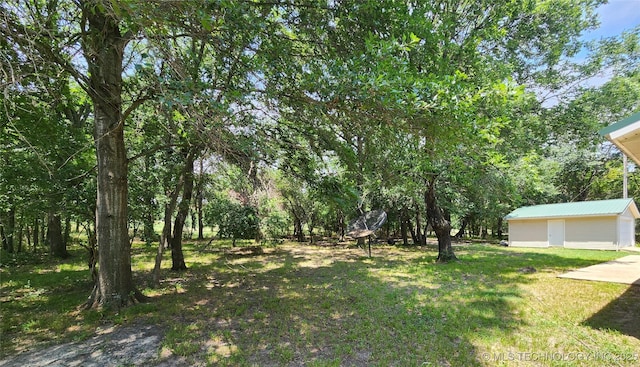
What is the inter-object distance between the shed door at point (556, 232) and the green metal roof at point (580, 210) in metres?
0.58

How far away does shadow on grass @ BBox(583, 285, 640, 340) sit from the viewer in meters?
3.92

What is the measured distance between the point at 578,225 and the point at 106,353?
20.2 m

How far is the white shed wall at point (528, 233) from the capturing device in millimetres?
16828

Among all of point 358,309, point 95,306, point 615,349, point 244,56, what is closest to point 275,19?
point 244,56

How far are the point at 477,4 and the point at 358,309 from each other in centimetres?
856

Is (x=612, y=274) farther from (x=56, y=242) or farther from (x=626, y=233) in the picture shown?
(x=56, y=242)

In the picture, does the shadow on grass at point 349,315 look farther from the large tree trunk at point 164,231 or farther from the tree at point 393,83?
the tree at point 393,83

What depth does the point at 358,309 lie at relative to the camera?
16.3 ft

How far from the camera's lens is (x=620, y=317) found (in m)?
4.25

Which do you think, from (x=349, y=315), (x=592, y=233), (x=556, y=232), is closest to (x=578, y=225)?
(x=592, y=233)

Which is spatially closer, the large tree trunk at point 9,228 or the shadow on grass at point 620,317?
the shadow on grass at point 620,317

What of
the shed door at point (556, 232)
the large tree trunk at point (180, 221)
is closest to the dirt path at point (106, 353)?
the large tree trunk at point (180, 221)

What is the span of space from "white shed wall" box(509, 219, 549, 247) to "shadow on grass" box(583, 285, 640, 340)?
13774 mm

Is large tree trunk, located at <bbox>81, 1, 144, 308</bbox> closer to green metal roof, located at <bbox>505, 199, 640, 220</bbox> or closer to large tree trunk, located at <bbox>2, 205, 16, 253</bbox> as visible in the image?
large tree trunk, located at <bbox>2, 205, 16, 253</bbox>
